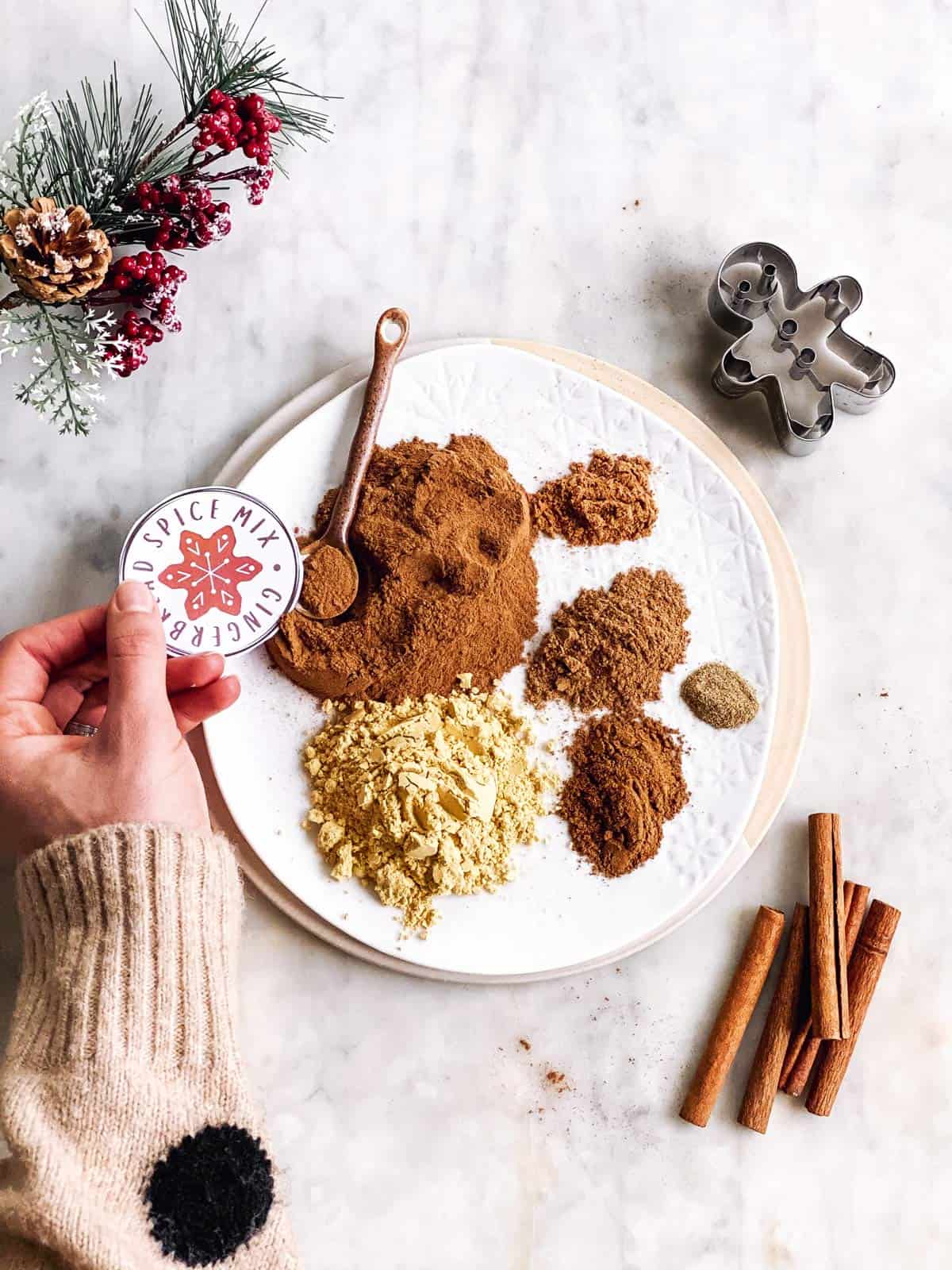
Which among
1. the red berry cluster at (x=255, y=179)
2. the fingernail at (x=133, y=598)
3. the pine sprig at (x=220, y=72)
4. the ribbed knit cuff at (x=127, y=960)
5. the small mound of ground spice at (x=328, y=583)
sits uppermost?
the pine sprig at (x=220, y=72)

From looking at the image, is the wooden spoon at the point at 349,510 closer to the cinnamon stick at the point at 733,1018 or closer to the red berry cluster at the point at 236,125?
the red berry cluster at the point at 236,125

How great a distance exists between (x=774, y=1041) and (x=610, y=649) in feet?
2.30

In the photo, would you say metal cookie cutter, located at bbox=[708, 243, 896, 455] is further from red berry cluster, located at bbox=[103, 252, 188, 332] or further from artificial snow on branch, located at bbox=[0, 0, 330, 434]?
red berry cluster, located at bbox=[103, 252, 188, 332]

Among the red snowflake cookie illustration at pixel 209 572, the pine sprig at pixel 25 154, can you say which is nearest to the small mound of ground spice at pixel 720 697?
the red snowflake cookie illustration at pixel 209 572

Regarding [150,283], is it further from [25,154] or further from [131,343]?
[25,154]

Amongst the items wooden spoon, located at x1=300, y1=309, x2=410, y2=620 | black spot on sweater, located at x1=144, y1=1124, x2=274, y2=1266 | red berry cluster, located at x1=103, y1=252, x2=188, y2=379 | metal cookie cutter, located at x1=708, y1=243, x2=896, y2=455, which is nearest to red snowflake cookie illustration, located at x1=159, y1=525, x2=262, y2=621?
wooden spoon, located at x1=300, y1=309, x2=410, y2=620

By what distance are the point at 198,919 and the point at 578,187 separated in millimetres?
1375

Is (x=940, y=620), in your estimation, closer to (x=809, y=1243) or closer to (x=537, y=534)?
(x=537, y=534)

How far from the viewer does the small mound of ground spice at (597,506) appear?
161 centimetres

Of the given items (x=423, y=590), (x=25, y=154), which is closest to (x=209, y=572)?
(x=423, y=590)

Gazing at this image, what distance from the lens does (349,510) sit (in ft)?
5.12

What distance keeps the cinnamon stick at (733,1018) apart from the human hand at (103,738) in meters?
0.91

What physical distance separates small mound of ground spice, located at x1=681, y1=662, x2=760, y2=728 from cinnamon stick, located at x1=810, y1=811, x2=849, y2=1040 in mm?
238

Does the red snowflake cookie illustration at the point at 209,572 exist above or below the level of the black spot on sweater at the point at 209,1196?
above
